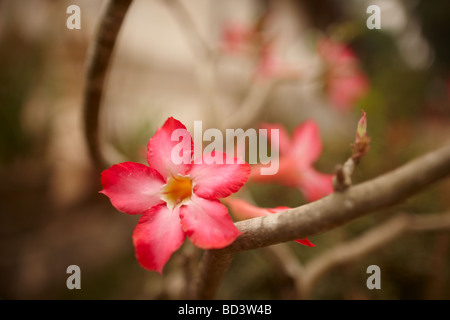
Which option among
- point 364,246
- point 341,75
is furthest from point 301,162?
point 341,75

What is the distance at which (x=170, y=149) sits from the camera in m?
0.18

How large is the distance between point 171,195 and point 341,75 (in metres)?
0.48

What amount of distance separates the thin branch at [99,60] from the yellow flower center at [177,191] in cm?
14

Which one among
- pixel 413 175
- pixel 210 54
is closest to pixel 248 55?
pixel 210 54

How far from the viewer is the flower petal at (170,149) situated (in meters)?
0.17

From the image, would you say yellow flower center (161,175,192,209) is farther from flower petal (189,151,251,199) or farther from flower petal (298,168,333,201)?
flower petal (298,168,333,201)

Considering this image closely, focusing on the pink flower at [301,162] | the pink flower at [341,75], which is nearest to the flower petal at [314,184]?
the pink flower at [301,162]

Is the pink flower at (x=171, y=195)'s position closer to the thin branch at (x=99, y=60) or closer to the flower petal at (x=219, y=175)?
the flower petal at (x=219, y=175)

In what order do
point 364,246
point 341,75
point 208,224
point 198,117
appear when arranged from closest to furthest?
point 208,224 → point 364,246 → point 341,75 → point 198,117

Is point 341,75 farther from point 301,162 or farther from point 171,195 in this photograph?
point 171,195

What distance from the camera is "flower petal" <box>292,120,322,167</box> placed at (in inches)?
11.5

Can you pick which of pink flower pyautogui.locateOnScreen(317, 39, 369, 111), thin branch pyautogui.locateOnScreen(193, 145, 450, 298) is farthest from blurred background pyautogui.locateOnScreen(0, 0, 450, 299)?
thin branch pyautogui.locateOnScreen(193, 145, 450, 298)

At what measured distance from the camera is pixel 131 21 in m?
1.30

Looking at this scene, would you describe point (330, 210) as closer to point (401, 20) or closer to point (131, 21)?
point (401, 20)
